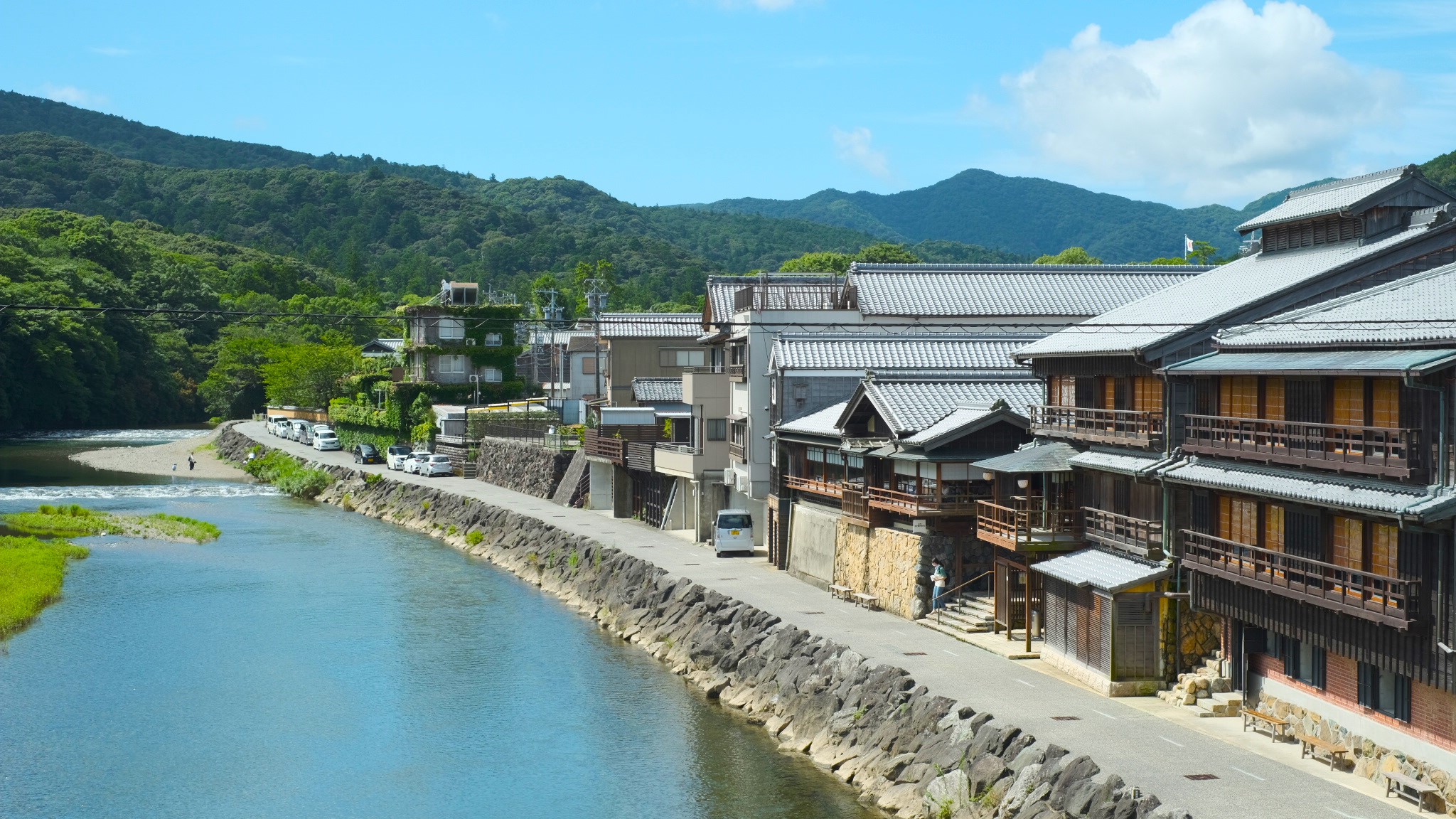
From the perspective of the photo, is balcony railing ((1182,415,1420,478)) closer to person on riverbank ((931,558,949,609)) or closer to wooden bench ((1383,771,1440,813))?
wooden bench ((1383,771,1440,813))

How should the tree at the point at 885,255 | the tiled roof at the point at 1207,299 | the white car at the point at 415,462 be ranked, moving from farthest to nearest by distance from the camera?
the tree at the point at 885,255, the white car at the point at 415,462, the tiled roof at the point at 1207,299

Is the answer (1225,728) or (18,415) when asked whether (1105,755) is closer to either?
(1225,728)

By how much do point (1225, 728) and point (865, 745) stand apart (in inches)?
238

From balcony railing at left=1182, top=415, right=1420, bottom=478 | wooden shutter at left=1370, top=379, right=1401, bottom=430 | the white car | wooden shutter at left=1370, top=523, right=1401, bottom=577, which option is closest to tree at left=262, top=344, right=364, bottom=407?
the white car

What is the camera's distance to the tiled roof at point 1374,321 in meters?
19.4

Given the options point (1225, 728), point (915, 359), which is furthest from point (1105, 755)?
point (915, 359)

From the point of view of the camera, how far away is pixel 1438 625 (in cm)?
1800

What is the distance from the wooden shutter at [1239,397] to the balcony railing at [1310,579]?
85.3 inches

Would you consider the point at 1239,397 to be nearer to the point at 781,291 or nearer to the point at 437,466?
the point at 781,291

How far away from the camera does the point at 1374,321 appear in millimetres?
20531

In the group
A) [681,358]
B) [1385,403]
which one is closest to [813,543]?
[1385,403]

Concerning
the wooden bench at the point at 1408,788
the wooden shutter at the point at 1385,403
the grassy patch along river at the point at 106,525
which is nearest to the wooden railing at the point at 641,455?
the grassy patch along river at the point at 106,525

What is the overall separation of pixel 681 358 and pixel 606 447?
8155 mm

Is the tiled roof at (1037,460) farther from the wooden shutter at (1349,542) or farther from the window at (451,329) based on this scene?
the window at (451,329)
